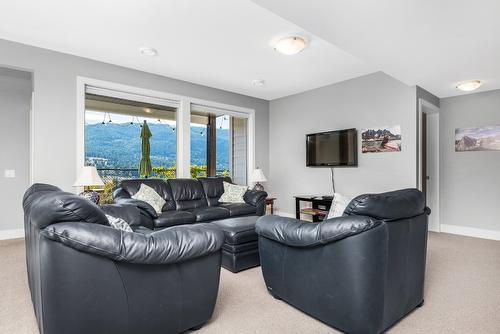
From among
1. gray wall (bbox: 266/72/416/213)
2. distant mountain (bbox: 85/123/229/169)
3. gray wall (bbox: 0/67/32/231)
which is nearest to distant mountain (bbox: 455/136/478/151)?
gray wall (bbox: 266/72/416/213)

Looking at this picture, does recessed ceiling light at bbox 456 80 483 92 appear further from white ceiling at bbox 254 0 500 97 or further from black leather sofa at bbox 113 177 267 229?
black leather sofa at bbox 113 177 267 229

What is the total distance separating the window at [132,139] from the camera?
4988 mm

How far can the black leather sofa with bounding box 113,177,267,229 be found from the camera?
3623 millimetres

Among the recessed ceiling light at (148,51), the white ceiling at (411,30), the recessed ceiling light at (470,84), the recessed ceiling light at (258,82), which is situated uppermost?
the recessed ceiling light at (148,51)

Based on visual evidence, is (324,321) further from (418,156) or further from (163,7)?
(418,156)

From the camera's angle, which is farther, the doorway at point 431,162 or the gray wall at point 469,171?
the doorway at point 431,162

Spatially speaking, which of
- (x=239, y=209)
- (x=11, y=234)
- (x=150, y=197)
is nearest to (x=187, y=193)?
(x=150, y=197)

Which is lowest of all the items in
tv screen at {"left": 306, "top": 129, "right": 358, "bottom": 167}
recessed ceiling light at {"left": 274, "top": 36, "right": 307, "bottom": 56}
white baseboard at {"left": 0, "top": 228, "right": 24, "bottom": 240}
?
white baseboard at {"left": 0, "top": 228, "right": 24, "bottom": 240}

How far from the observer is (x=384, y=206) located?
1.67 meters

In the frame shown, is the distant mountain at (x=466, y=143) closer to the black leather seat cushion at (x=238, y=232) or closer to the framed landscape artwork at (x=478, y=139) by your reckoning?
the framed landscape artwork at (x=478, y=139)

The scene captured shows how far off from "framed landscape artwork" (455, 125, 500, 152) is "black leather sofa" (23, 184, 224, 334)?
4.72 meters

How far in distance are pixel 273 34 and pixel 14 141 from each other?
14.1ft

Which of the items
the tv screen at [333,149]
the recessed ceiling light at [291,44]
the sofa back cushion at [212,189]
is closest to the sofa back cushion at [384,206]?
the recessed ceiling light at [291,44]

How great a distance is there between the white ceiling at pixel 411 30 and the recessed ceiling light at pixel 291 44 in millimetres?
587
